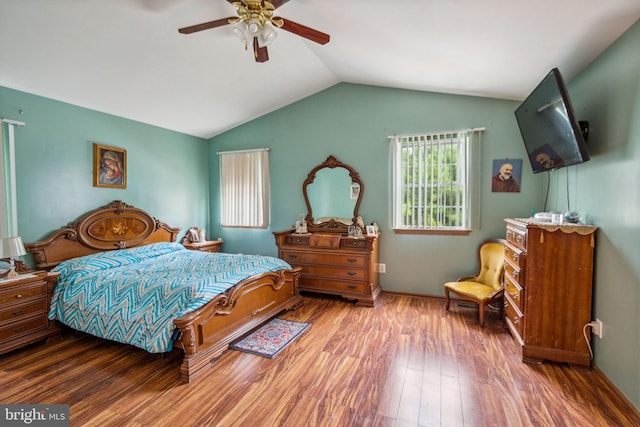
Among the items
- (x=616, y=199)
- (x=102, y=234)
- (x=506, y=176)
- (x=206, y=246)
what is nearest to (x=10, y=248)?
(x=102, y=234)

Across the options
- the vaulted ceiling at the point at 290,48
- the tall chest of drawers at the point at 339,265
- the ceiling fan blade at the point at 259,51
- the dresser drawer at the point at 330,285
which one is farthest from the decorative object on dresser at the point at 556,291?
the ceiling fan blade at the point at 259,51

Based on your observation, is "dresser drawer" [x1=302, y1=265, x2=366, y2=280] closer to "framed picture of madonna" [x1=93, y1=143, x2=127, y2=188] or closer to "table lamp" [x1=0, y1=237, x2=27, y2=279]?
"framed picture of madonna" [x1=93, y1=143, x2=127, y2=188]

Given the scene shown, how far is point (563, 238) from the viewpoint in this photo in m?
2.28

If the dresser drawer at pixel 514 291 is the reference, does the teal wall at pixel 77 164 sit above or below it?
above

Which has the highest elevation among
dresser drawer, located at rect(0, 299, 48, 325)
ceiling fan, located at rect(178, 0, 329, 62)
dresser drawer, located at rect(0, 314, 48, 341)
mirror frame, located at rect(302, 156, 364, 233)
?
ceiling fan, located at rect(178, 0, 329, 62)

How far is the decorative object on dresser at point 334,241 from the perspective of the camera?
3.76 m

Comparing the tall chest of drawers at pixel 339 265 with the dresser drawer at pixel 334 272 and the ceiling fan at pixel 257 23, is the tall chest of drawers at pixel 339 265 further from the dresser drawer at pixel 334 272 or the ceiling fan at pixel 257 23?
the ceiling fan at pixel 257 23

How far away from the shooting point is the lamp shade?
2.47m

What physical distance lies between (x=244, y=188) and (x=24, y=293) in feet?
9.44

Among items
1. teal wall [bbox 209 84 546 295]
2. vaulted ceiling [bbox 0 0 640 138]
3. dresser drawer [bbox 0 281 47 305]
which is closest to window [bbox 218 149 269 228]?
teal wall [bbox 209 84 546 295]

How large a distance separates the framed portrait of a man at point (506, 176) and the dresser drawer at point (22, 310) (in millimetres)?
4894


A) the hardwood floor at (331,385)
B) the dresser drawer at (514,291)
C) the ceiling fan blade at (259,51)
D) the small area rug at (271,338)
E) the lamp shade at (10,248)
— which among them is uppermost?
the ceiling fan blade at (259,51)

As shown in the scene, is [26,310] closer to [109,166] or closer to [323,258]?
[109,166]

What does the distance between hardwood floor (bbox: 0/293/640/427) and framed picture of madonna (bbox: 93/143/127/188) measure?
1838 millimetres
